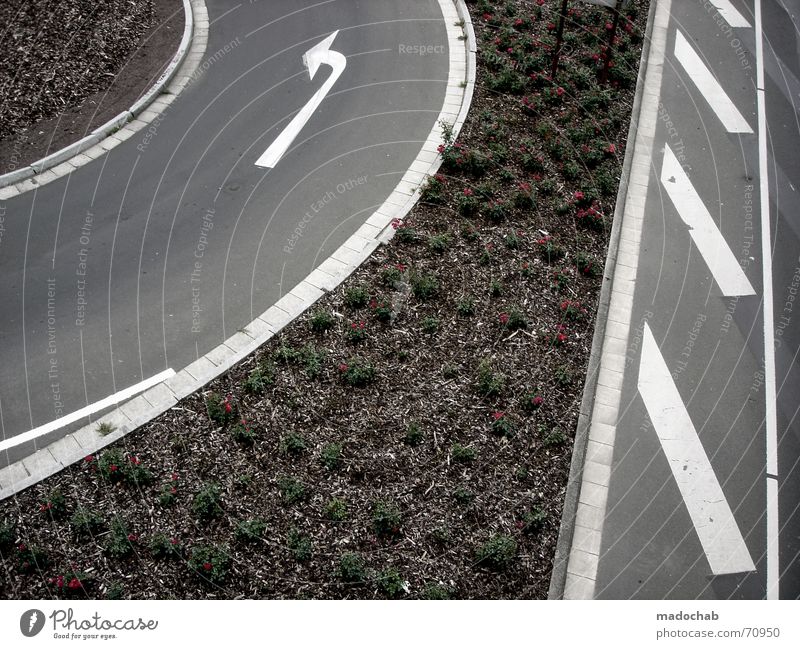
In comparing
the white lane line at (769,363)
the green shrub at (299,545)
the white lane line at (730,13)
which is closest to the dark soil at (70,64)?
the green shrub at (299,545)

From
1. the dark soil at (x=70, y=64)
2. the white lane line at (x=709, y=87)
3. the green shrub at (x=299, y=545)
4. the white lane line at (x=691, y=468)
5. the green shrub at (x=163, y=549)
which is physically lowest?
the white lane line at (x=691, y=468)

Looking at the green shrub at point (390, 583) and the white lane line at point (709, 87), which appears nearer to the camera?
the green shrub at point (390, 583)

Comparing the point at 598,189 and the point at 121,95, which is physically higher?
the point at 121,95

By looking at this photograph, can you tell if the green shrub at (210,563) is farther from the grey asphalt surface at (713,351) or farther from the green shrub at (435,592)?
the grey asphalt surface at (713,351)

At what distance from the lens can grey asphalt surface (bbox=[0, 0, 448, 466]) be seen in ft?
33.2

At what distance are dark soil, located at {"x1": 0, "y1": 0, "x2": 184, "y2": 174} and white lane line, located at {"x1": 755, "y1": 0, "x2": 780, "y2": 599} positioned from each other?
38.2 feet

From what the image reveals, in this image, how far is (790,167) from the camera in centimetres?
1404

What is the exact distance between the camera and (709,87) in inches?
614

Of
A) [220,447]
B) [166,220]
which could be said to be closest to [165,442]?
[220,447]

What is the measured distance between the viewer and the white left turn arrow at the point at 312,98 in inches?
516

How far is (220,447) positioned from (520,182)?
6.80 metres

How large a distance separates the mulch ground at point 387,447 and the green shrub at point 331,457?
0.03 m
